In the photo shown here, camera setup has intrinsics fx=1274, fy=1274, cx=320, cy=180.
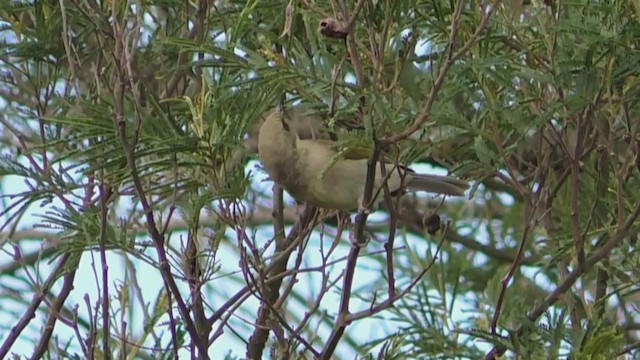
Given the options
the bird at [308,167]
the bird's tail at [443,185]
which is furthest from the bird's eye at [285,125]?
the bird's tail at [443,185]

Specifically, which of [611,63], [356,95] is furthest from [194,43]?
[611,63]

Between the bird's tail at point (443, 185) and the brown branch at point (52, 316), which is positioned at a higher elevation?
the bird's tail at point (443, 185)

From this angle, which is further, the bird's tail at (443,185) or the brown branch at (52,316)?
the bird's tail at (443,185)

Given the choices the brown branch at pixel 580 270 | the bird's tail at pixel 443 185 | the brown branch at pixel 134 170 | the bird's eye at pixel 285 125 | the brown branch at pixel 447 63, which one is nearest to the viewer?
the brown branch at pixel 447 63

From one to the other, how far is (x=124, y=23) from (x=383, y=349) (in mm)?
760

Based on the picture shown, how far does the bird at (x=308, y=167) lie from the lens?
247 centimetres

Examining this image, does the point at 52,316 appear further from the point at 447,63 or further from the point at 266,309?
the point at 447,63

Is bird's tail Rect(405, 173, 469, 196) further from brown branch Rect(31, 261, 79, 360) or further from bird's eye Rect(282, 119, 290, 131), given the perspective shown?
brown branch Rect(31, 261, 79, 360)

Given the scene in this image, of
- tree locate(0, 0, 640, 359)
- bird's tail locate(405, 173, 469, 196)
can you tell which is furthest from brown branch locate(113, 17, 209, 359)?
bird's tail locate(405, 173, 469, 196)

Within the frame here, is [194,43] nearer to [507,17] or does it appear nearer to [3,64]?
[507,17]

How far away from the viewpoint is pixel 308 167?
8.33 ft

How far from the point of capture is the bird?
2471mm

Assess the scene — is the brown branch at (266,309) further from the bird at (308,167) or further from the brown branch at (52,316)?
the brown branch at (52,316)

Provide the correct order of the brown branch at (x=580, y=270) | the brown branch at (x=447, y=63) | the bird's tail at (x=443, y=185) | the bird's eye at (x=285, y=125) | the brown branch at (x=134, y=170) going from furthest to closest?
the bird's tail at (x=443, y=185) < the bird's eye at (x=285, y=125) < the brown branch at (x=580, y=270) < the brown branch at (x=134, y=170) < the brown branch at (x=447, y=63)
